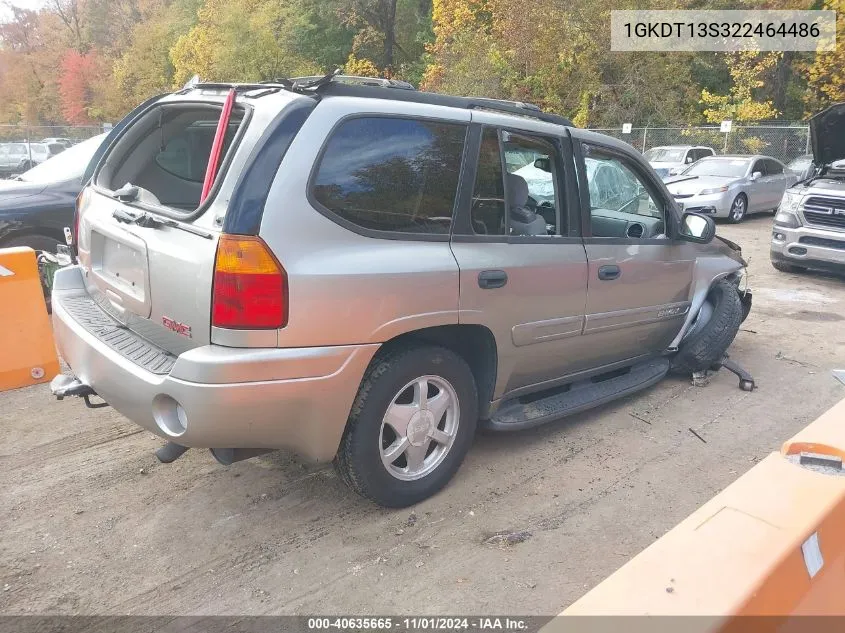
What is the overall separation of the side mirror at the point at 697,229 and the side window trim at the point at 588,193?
0.10 metres

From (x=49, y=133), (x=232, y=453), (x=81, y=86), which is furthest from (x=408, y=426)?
(x=81, y=86)

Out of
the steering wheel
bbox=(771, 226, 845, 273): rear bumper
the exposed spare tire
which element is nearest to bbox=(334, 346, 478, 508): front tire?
the steering wheel

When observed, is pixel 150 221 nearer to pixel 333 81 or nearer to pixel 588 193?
pixel 333 81

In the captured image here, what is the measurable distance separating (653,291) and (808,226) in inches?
235

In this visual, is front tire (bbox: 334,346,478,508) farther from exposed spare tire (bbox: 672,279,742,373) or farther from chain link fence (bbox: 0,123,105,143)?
chain link fence (bbox: 0,123,105,143)

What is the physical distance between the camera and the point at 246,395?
2.68m

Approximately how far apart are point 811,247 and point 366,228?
321 inches

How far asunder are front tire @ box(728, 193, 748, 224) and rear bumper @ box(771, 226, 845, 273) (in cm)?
629

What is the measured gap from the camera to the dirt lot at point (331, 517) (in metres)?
2.76

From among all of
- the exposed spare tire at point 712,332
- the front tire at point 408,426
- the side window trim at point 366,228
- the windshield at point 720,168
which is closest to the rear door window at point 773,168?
the windshield at point 720,168

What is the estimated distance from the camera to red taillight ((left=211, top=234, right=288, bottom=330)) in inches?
104

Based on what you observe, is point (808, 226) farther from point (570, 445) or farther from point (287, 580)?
point (287, 580)

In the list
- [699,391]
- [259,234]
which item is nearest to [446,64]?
[699,391]

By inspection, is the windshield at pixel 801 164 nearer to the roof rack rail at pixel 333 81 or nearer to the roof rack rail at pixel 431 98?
the roof rack rail at pixel 431 98
